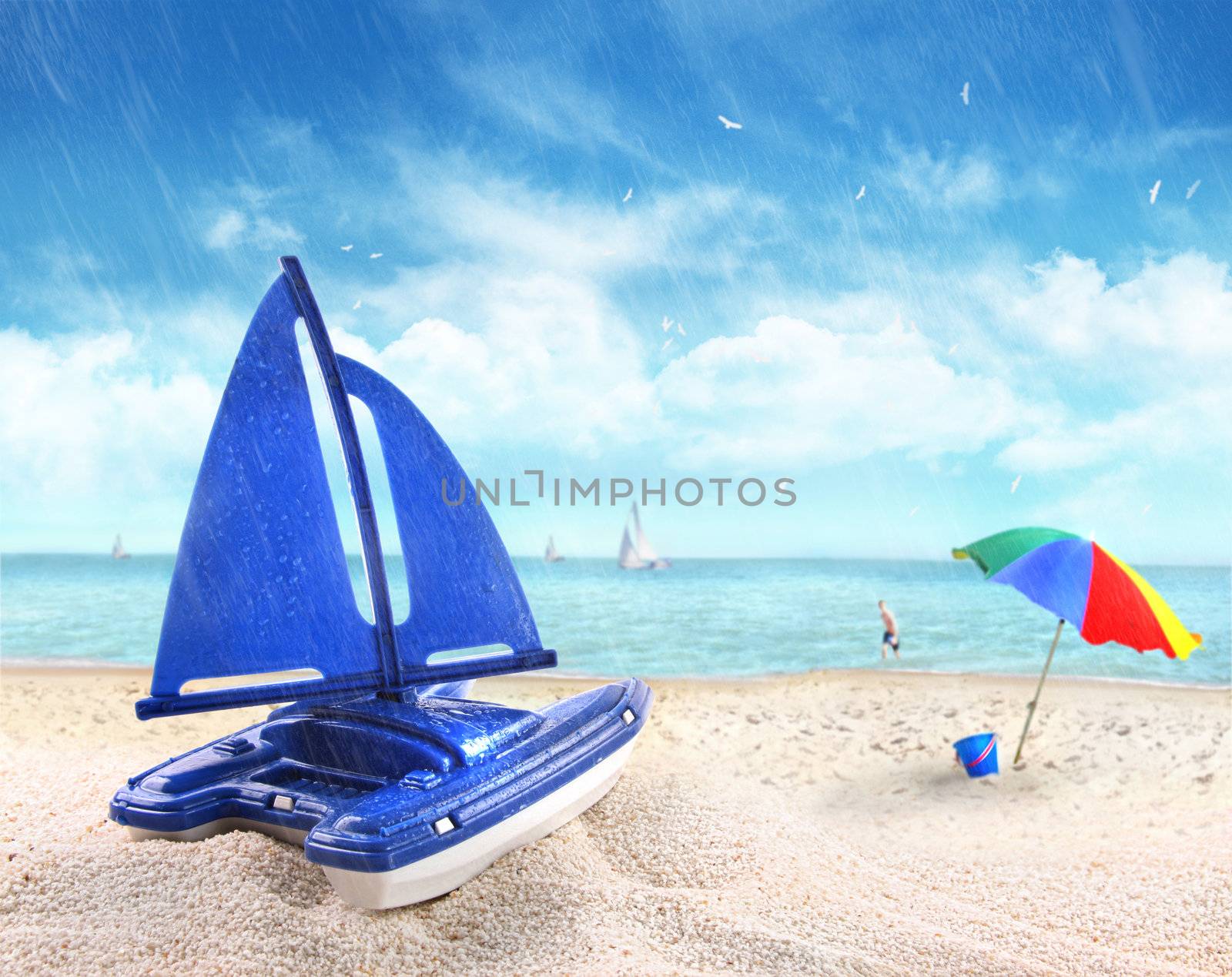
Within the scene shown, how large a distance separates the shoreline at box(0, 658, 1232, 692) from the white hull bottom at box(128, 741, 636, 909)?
5815 mm

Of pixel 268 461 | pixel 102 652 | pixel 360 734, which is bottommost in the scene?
pixel 102 652

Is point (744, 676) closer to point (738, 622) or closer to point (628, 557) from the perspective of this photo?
point (738, 622)

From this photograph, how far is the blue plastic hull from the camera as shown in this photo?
311 centimetres

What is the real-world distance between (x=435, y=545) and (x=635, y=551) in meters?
26.8

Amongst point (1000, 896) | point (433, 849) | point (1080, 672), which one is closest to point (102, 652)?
point (433, 849)

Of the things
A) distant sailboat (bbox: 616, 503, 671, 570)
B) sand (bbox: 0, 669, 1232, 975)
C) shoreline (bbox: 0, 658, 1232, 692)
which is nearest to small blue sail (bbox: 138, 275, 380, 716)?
sand (bbox: 0, 669, 1232, 975)

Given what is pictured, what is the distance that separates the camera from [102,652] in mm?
13500

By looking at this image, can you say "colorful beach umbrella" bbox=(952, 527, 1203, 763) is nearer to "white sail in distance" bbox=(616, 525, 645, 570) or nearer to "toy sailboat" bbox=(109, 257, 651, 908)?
"toy sailboat" bbox=(109, 257, 651, 908)

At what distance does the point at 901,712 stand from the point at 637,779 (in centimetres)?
401

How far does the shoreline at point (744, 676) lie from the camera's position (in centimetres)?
1026

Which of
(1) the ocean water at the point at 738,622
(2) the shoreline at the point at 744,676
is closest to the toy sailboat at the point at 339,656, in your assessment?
(2) the shoreline at the point at 744,676

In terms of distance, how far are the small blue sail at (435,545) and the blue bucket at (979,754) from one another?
337 centimetres

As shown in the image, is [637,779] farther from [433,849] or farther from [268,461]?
[268,461]

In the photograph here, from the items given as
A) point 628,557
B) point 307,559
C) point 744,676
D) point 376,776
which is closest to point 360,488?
point 307,559
